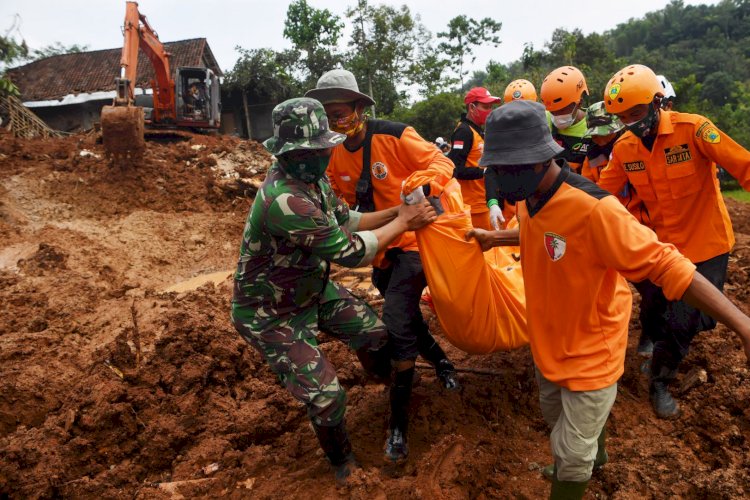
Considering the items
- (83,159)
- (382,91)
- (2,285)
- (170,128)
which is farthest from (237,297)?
(382,91)

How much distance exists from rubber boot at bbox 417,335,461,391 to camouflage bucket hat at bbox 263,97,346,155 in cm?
174

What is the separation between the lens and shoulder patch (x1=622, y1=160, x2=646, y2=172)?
11.2ft

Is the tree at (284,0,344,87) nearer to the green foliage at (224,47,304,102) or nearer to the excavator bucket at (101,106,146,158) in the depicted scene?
the green foliage at (224,47,304,102)

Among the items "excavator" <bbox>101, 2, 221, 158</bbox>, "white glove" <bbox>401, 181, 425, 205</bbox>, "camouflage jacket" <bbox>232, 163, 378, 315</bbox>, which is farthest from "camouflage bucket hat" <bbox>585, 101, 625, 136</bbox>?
"excavator" <bbox>101, 2, 221, 158</bbox>

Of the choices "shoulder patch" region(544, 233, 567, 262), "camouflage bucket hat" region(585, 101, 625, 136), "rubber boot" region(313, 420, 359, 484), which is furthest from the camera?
"camouflage bucket hat" region(585, 101, 625, 136)

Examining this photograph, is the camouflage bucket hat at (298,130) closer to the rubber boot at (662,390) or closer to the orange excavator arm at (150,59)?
the rubber boot at (662,390)

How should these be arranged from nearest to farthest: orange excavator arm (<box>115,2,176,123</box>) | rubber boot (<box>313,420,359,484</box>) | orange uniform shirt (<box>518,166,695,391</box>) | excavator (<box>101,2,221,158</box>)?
orange uniform shirt (<box>518,166,695,391</box>) → rubber boot (<box>313,420,359,484</box>) → excavator (<box>101,2,221,158</box>) → orange excavator arm (<box>115,2,176,123</box>)

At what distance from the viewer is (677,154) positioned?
3.23 m

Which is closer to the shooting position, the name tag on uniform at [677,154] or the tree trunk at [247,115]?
the name tag on uniform at [677,154]

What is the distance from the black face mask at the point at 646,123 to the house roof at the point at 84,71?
2223cm

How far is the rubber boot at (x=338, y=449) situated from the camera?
9.43ft

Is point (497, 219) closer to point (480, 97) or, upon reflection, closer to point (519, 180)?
point (480, 97)

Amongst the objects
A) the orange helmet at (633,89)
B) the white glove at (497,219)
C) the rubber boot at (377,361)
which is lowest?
the rubber boot at (377,361)

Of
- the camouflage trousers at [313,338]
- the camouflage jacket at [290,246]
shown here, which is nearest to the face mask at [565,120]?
the camouflage jacket at [290,246]
